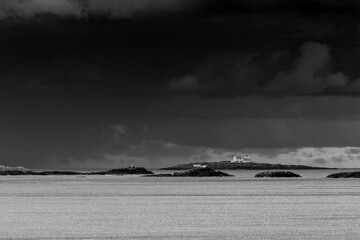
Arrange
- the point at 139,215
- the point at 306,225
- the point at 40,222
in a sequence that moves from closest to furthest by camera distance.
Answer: the point at 306,225
the point at 40,222
the point at 139,215

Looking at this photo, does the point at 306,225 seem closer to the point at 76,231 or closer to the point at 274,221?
the point at 274,221

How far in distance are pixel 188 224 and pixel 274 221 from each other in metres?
6.50

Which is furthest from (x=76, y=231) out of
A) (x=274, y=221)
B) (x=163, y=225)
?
(x=274, y=221)

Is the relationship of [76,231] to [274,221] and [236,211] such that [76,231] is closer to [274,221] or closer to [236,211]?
[274,221]

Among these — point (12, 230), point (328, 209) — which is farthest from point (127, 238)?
point (328, 209)

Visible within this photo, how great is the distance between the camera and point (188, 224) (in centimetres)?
5347

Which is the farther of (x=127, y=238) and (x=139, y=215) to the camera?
(x=139, y=215)

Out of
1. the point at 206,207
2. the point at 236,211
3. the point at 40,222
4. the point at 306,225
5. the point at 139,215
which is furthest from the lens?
the point at 206,207

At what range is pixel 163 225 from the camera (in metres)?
52.8

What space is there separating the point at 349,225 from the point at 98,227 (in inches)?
642

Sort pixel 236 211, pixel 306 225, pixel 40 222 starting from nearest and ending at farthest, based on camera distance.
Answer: pixel 306 225, pixel 40 222, pixel 236 211

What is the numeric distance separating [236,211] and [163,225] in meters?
16.8

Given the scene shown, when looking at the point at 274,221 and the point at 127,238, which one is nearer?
the point at 127,238

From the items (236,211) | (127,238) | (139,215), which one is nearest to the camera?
(127,238)
